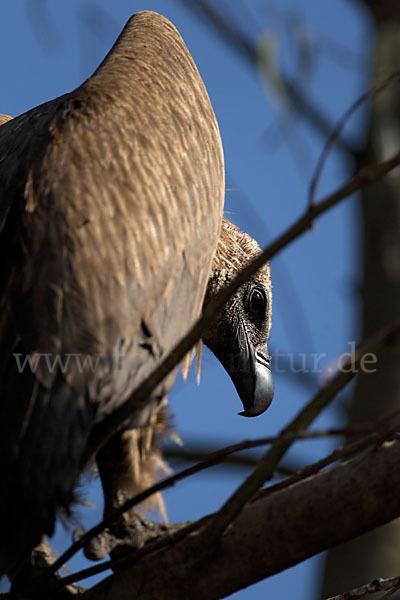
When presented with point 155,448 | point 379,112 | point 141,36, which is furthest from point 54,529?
point 379,112

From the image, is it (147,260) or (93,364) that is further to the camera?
(147,260)

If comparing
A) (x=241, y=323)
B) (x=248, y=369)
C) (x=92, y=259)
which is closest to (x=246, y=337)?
(x=241, y=323)

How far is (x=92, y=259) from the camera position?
8.25 feet

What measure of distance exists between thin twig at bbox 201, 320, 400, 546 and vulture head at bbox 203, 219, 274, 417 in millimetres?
1190

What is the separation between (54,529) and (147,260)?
0.78m

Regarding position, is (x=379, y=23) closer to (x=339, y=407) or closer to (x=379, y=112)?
(x=379, y=112)

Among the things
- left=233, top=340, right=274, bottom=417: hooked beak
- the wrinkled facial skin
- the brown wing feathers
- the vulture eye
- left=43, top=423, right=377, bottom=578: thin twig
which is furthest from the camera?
the vulture eye

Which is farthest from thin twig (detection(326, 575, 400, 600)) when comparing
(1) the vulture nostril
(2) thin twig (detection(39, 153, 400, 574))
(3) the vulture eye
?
(3) the vulture eye

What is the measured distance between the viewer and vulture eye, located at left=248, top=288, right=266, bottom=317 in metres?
3.91

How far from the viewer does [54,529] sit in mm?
2414

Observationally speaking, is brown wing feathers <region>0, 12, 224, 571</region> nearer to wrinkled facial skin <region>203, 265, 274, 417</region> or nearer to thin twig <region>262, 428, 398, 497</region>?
thin twig <region>262, 428, 398, 497</region>

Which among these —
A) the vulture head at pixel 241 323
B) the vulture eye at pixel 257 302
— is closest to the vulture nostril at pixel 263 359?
the vulture head at pixel 241 323

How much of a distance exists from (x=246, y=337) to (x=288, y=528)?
1429 mm

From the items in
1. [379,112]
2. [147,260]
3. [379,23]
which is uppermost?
[379,23]
